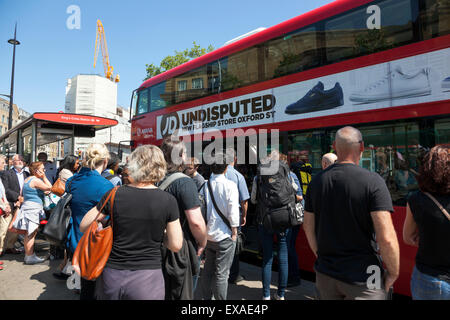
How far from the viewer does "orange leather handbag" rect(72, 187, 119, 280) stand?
81.4 inches

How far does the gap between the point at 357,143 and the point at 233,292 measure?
2.90 m

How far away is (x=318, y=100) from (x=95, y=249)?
406cm

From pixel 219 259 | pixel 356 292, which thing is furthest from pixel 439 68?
pixel 219 259

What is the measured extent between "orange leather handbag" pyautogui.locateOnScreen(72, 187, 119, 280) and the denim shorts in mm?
2107

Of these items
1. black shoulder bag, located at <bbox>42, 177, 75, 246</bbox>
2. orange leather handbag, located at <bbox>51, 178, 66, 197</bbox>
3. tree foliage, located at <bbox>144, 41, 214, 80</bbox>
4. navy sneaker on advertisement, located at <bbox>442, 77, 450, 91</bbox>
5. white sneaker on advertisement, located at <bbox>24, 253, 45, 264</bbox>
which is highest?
tree foliage, located at <bbox>144, 41, 214, 80</bbox>

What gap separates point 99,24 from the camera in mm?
73938

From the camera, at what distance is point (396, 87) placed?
4.15 m

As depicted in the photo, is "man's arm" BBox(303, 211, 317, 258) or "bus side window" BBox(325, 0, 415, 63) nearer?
"man's arm" BBox(303, 211, 317, 258)

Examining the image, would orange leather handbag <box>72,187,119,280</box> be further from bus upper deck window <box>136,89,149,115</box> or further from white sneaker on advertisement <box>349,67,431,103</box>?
bus upper deck window <box>136,89,149,115</box>

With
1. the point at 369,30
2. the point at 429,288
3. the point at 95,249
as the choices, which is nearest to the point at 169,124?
the point at 369,30

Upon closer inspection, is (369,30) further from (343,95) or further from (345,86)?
(343,95)

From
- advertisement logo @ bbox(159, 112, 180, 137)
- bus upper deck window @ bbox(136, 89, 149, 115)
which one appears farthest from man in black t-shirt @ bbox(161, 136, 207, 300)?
bus upper deck window @ bbox(136, 89, 149, 115)

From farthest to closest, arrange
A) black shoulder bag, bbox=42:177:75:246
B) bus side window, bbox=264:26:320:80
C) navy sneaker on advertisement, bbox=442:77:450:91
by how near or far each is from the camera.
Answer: bus side window, bbox=264:26:320:80, navy sneaker on advertisement, bbox=442:77:450:91, black shoulder bag, bbox=42:177:75:246
